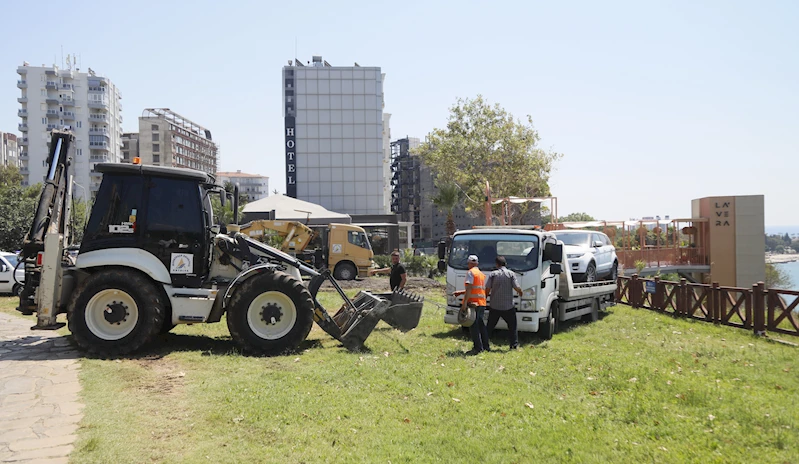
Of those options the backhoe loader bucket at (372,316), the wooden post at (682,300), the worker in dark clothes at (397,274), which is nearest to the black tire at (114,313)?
the backhoe loader bucket at (372,316)

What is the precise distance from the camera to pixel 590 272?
15.8m

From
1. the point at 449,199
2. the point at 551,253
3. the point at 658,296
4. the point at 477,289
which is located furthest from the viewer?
the point at 449,199

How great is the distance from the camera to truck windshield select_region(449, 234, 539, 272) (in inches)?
460

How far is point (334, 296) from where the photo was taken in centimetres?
1811

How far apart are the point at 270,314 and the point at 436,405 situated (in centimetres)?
393

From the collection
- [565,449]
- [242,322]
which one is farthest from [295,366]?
[565,449]

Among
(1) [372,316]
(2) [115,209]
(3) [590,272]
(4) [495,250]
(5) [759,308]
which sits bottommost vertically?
(5) [759,308]

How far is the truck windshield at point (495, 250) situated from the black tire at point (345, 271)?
1604 cm

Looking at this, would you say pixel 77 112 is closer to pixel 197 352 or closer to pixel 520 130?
pixel 520 130

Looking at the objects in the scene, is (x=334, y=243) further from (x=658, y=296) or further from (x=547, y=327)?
(x=547, y=327)

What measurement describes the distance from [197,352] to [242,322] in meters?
0.88

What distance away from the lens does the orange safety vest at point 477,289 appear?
10425mm

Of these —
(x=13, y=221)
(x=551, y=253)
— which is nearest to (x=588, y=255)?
(x=551, y=253)

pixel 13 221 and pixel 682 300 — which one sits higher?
pixel 13 221
